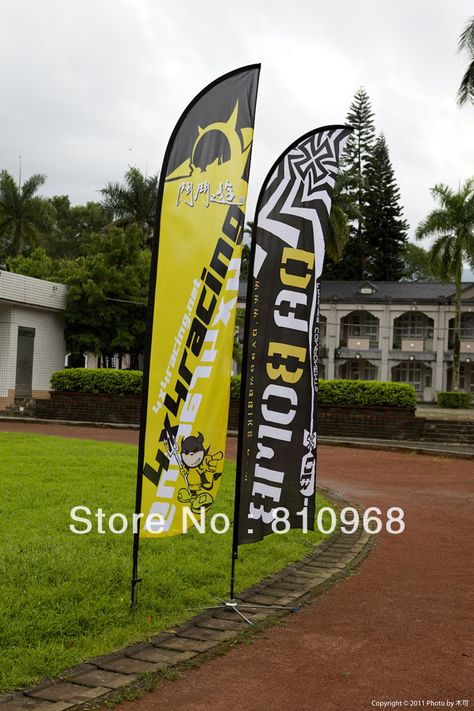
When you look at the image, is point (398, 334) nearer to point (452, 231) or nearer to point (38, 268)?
point (452, 231)

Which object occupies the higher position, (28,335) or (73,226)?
(73,226)

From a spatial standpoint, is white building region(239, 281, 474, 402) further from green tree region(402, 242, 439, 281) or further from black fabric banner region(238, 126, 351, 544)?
black fabric banner region(238, 126, 351, 544)

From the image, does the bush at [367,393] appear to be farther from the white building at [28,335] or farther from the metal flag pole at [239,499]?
the metal flag pole at [239,499]

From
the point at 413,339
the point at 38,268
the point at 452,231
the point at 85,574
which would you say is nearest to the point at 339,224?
the point at 452,231

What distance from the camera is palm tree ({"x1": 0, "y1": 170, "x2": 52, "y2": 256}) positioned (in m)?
48.4

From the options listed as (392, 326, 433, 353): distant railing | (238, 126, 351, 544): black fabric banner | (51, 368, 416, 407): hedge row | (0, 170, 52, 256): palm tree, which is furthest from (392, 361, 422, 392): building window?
(238, 126, 351, 544): black fabric banner

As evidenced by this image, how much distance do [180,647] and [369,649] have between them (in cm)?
121

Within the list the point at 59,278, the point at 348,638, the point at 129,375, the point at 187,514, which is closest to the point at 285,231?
the point at 187,514

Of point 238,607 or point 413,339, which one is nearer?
point 238,607

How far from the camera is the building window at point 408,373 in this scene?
52219 millimetres

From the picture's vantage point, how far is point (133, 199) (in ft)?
147

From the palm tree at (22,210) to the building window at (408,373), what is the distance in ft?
78.0

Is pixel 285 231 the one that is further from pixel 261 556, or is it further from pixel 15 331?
pixel 15 331

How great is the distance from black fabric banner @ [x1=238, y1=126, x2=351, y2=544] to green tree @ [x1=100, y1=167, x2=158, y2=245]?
128 feet
